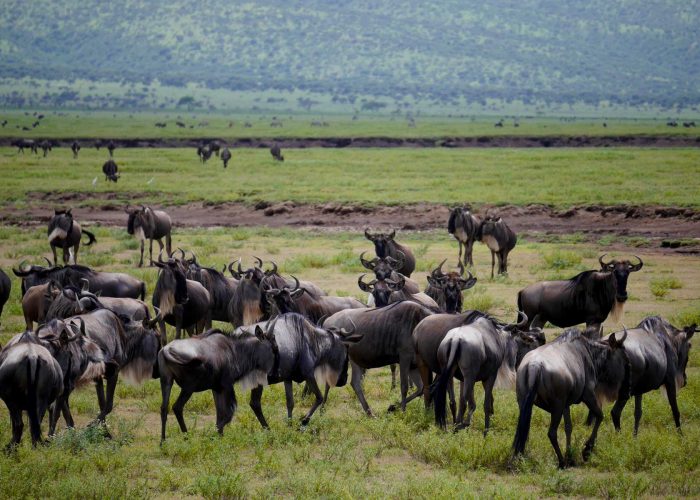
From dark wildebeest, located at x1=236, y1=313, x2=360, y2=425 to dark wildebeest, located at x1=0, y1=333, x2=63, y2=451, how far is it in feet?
6.86

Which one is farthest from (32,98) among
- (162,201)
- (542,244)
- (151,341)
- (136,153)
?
(151,341)

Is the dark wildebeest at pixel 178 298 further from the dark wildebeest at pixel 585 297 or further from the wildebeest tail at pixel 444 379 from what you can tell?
the wildebeest tail at pixel 444 379

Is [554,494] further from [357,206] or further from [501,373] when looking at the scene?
[357,206]

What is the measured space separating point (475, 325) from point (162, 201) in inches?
1091

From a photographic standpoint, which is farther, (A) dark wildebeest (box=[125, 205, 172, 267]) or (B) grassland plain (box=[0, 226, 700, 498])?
(A) dark wildebeest (box=[125, 205, 172, 267])

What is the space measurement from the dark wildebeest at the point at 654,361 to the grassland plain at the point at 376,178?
A: 68.3 ft

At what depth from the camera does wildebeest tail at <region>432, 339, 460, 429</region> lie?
9883 mm

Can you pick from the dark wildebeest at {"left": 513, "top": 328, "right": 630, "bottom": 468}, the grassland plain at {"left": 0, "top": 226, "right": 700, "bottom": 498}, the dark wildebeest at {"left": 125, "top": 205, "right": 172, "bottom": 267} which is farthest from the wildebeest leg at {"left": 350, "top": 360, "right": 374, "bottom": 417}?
the dark wildebeest at {"left": 125, "top": 205, "right": 172, "bottom": 267}

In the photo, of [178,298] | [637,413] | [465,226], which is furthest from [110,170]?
[637,413]

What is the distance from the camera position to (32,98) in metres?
170

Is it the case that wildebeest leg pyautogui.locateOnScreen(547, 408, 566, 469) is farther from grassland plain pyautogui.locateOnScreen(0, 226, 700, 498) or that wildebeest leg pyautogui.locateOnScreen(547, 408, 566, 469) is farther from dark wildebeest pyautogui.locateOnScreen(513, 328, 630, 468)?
grassland plain pyautogui.locateOnScreen(0, 226, 700, 498)

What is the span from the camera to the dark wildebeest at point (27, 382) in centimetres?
907

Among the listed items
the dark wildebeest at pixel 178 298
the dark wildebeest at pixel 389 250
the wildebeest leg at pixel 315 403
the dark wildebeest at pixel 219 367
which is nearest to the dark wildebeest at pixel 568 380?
the wildebeest leg at pixel 315 403

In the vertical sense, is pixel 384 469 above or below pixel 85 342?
below
